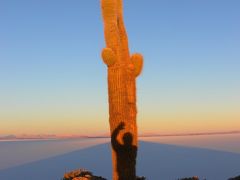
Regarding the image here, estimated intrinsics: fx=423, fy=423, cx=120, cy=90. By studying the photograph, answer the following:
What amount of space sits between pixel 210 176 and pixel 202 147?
11312 centimetres

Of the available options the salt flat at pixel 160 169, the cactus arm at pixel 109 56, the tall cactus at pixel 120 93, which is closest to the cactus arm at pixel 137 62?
the tall cactus at pixel 120 93

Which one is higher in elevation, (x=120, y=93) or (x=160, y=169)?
(x=120, y=93)

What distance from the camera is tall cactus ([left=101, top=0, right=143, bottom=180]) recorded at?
13.3 meters

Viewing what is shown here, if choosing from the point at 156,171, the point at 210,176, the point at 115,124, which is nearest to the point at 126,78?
the point at 115,124

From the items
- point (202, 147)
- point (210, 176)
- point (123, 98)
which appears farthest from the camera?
point (202, 147)

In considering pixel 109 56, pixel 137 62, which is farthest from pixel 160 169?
pixel 109 56

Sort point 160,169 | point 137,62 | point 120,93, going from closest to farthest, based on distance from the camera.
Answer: point 120,93 → point 137,62 → point 160,169

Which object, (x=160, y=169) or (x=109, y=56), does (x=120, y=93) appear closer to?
(x=109, y=56)

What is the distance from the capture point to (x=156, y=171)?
82.4 meters

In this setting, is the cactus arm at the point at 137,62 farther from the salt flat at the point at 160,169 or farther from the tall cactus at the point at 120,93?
the salt flat at the point at 160,169

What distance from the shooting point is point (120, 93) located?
Result: 43.4 ft

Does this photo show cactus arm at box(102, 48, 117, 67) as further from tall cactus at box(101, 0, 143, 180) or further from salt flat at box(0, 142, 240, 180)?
salt flat at box(0, 142, 240, 180)

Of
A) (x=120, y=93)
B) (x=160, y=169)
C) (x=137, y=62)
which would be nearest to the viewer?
(x=120, y=93)

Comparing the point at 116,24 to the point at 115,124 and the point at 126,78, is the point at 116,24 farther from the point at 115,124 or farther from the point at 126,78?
the point at 115,124
